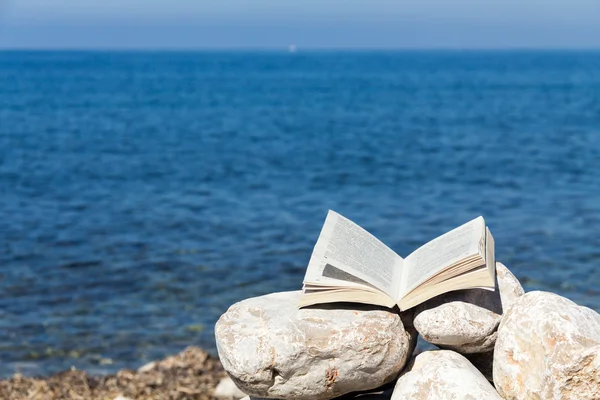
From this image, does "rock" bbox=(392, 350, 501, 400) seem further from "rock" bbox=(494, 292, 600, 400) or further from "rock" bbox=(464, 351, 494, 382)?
"rock" bbox=(464, 351, 494, 382)

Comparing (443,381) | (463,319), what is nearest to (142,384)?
(443,381)

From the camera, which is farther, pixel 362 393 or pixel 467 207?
pixel 467 207

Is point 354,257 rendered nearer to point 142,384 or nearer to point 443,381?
point 443,381

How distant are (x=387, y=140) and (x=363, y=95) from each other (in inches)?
966

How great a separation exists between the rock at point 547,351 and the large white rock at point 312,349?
53 cm

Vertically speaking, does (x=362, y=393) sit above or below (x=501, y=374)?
below

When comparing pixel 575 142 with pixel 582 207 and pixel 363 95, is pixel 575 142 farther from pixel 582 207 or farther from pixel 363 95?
pixel 363 95

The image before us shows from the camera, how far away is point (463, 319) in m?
4.08

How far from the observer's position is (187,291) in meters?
10.1

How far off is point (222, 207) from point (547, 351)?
11.5m

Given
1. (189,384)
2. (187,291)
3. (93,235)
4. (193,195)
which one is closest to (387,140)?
(193,195)

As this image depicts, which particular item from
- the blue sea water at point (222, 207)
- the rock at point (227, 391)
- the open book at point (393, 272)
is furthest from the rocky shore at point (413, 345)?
the blue sea water at point (222, 207)

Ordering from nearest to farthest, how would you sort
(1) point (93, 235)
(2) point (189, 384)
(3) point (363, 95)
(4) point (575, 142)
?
1. (2) point (189, 384)
2. (1) point (93, 235)
3. (4) point (575, 142)
4. (3) point (363, 95)

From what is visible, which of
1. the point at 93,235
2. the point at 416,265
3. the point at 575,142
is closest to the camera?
the point at 416,265
